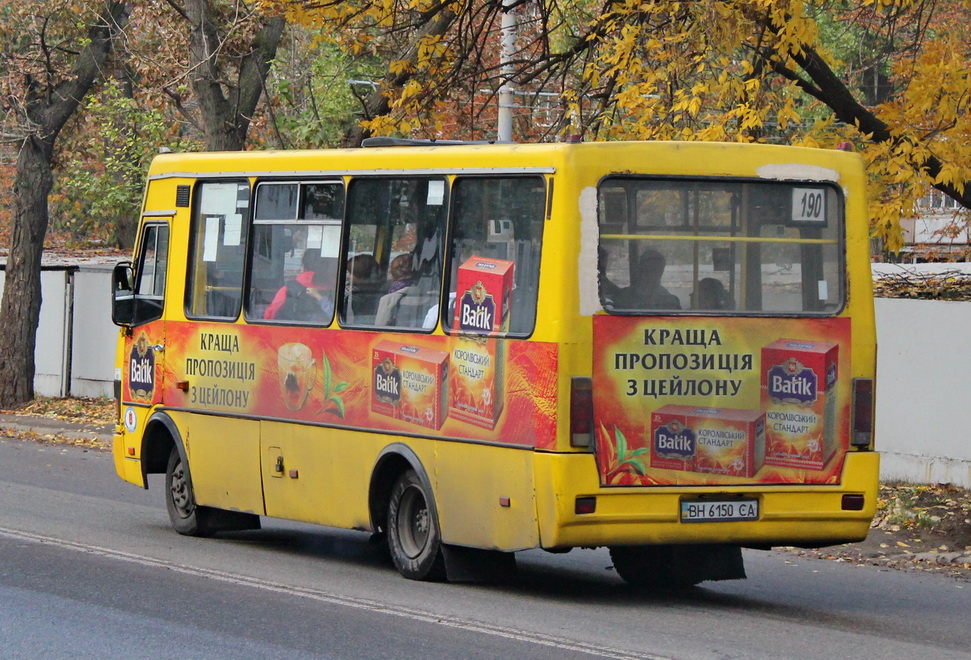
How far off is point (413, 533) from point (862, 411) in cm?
295

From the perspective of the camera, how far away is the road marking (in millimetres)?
7488

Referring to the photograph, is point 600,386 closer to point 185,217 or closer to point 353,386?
point 353,386

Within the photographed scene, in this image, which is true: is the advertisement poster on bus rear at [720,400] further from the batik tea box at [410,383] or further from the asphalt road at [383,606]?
the batik tea box at [410,383]

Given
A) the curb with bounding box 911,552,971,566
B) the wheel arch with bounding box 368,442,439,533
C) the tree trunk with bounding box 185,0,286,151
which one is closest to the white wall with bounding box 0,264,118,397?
the tree trunk with bounding box 185,0,286,151

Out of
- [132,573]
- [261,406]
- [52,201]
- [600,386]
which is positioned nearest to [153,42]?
[261,406]

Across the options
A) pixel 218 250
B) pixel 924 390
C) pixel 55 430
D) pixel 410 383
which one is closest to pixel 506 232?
pixel 410 383

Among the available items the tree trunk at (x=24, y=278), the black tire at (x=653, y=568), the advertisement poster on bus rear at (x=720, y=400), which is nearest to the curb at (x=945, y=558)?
the black tire at (x=653, y=568)

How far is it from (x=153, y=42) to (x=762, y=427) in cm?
1536

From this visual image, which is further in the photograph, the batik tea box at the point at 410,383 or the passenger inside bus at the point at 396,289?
the passenger inside bus at the point at 396,289

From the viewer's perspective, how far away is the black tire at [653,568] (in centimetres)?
995

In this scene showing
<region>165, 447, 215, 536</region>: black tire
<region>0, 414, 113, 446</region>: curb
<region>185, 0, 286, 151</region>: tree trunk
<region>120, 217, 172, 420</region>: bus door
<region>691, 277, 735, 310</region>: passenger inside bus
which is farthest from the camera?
<region>0, 414, 113, 446</region>: curb

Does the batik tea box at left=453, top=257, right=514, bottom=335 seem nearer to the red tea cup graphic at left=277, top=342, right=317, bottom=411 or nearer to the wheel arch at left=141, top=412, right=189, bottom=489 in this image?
the red tea cup graphic at left=277, top=342, right=317, bottom=411

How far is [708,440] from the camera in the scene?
29.3 ft

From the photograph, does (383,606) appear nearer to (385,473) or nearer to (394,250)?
(385,473)
